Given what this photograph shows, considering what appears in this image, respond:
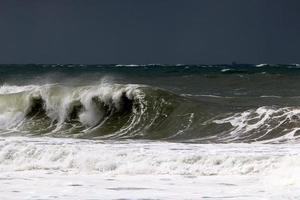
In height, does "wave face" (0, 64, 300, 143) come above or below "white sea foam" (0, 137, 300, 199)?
above

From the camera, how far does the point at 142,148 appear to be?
11141 mm

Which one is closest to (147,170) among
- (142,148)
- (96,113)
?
(142,148)

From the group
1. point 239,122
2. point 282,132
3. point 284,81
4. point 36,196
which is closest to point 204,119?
point 239,122

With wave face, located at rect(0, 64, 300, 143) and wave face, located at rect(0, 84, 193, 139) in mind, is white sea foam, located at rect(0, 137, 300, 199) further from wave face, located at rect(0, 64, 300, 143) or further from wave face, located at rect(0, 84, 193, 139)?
wave face, located at rect(0, 84, 193, 139)

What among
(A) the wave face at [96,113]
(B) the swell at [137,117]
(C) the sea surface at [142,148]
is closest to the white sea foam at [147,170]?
(C) the sea surface at [142,148]

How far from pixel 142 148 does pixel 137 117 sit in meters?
5.42

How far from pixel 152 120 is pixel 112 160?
19.9 feet

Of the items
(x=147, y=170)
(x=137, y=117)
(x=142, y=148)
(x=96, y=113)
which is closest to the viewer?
(x=147, y=170)

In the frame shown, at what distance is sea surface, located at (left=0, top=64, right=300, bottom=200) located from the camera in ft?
26.3

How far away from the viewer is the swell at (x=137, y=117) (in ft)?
43.9

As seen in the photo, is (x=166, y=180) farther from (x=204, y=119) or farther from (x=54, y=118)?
(x=54, y=118)

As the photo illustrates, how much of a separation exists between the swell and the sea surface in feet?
0.08

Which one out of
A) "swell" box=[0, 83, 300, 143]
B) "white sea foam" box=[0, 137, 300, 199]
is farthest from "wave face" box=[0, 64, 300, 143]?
"white sea foam" box=[0, 137, 300, 199]

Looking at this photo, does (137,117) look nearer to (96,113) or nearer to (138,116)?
(138,116)
